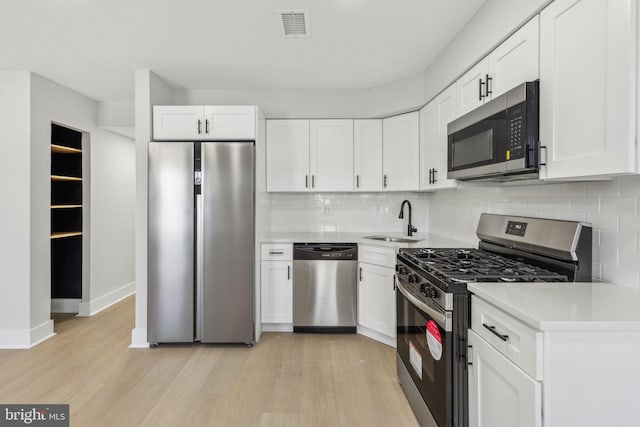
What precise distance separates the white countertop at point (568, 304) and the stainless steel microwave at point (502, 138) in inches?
21.4

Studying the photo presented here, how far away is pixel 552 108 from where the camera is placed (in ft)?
4.97

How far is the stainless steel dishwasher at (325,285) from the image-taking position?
3.42m

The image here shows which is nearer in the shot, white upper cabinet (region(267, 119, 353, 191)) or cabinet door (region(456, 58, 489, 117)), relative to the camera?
cabinet door (region(456, 58, 489, 117))

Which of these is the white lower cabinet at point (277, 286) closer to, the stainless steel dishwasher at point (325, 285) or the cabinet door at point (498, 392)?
the stainless steel dishwasher at point (325, 285)

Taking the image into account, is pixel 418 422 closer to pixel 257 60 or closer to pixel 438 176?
pixel 438 176

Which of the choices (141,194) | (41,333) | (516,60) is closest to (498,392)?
(516,60)

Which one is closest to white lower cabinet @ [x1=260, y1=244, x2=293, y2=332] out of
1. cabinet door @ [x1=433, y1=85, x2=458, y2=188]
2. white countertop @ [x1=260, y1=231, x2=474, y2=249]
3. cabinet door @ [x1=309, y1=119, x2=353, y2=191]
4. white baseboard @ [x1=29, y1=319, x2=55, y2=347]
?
white countertop @ [x1=260, y1=231, x2=474, y2=249]

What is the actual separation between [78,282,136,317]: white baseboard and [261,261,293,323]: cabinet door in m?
2.24

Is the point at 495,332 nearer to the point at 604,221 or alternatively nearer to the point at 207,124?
the point at 604,221

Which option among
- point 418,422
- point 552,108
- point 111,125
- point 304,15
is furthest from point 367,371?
point 111,125

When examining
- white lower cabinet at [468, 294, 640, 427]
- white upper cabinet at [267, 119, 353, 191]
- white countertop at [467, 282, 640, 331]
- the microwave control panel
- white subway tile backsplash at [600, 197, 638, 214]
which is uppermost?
white upper cabinet at [267, 119, 353, 191]

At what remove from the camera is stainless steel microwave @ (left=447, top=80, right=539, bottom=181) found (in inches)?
63.0

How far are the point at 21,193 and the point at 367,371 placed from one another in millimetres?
3424

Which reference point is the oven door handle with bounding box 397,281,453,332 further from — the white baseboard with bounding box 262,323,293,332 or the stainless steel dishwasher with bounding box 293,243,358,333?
the white baseboard with bounding box 262,323,293,332
